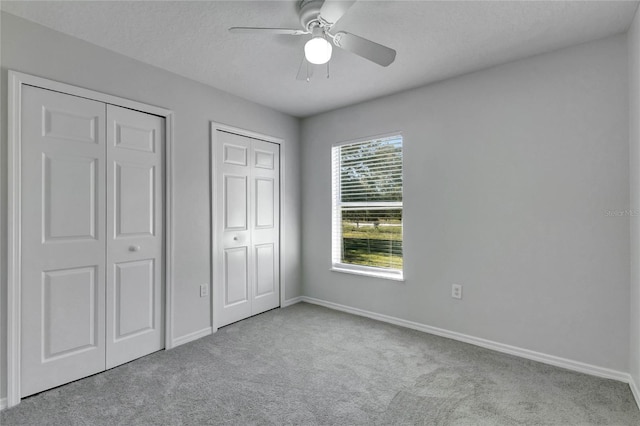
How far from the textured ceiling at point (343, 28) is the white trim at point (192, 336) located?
2.42m

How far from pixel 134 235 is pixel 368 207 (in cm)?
236

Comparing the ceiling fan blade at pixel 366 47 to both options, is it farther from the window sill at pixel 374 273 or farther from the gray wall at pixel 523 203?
the window sill at pixel 374 273

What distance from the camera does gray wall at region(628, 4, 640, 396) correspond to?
195cm

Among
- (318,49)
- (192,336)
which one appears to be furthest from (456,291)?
(192,336)

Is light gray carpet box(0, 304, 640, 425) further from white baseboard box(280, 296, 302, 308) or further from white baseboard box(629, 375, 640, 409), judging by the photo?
white baseboard box(280, 296, 302, 308)

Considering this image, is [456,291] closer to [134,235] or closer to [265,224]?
[265,224]

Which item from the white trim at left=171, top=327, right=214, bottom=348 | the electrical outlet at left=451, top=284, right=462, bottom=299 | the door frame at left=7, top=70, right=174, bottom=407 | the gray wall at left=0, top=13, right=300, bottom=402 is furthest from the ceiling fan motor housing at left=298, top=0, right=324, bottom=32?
the white trim at left=171, top=327, right=214, bottom=348

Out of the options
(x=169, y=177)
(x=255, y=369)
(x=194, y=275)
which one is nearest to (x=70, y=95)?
(x=169, y=177)

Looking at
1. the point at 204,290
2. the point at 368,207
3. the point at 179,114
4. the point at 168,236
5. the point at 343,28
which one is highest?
the point at 343,28

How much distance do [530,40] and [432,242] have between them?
179 centimetres

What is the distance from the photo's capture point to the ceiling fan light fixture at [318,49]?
1746mm

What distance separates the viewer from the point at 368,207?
3.61 meters

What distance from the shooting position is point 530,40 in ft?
7.45

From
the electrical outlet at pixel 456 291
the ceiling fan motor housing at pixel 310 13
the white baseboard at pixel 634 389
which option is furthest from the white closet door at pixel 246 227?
the white baseboard at pixel 634 389
